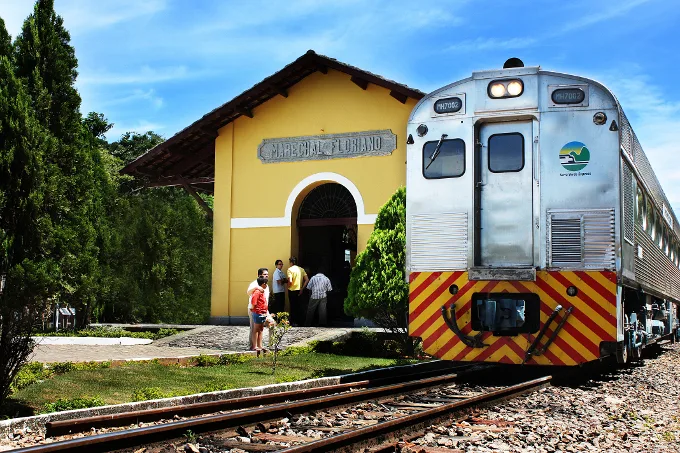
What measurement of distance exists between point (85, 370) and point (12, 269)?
2797mm

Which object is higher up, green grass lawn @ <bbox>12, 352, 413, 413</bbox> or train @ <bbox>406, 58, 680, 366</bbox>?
train @ <bbox>406, 58, 680, 366</bbox>

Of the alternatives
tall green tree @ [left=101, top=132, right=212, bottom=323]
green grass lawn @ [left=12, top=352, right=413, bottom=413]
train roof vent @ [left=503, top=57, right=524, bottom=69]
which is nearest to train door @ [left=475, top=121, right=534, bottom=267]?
train roof vent @ [left=503, top=57, right=524, bottom=69]

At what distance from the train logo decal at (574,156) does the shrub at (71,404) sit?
20.6ft

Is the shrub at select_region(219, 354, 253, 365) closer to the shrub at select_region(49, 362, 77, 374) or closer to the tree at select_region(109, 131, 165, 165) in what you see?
the shrub at select_region(49, 362, 77, 374)

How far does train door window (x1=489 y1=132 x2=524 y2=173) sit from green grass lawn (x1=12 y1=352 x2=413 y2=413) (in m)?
3.81

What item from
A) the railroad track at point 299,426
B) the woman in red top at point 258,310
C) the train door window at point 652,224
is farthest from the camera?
the woman in red top at point 258,310

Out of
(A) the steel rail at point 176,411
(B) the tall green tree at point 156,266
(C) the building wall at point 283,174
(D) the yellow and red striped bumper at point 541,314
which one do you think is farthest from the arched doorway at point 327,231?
(A) the steel rail at point 176,411

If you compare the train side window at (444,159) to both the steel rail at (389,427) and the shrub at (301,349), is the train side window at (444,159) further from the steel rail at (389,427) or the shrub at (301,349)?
the shrub at (301,349)

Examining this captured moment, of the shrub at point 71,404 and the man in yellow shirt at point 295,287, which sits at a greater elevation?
the man in yellow shirt at point 295,287

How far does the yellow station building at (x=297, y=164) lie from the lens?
19547mm

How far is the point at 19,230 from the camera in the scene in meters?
8.15

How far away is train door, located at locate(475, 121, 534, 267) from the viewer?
33.3ft

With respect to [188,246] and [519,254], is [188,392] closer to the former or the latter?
[519,254]

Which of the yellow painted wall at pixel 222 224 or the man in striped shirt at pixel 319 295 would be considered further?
the yellow painted wall at pixel 222 224
